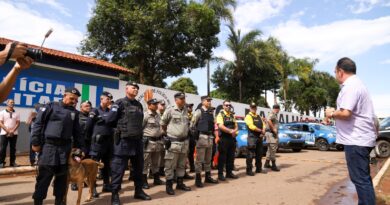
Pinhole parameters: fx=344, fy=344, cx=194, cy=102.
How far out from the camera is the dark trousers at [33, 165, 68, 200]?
4453 millimetres

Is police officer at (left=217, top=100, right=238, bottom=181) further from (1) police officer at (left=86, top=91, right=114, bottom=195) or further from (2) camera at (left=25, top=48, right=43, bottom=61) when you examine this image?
(2) camera at (left=25, top=48, right=43, bottom=61)

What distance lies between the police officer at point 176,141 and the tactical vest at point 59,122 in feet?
7.31

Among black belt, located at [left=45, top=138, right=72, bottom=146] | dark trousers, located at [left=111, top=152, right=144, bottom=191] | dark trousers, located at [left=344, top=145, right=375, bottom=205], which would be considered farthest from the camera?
dark trousers, located at [left=111, top=152, right=144, bottom=191]

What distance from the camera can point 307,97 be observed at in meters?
48.5

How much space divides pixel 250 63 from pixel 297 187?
904 inches

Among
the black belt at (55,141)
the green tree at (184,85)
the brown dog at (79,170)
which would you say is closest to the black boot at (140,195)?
the brown dog at (79,170)

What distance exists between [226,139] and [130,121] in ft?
10.2

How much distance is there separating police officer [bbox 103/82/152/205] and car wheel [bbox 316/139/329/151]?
1431cm

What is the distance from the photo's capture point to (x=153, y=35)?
66.7 feet

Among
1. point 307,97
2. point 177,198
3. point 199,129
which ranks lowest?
point 177,198

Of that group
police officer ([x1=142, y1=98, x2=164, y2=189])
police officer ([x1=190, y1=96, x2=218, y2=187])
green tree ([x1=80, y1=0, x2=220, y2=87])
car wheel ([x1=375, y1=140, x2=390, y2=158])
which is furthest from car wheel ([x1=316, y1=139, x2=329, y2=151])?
police officer ([x1=142, y1=98, x2=164, y2=189])

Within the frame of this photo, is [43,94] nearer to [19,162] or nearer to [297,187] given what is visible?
[19,162]

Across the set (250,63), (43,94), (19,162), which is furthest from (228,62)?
(19,162)

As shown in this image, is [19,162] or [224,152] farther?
[19,162]
